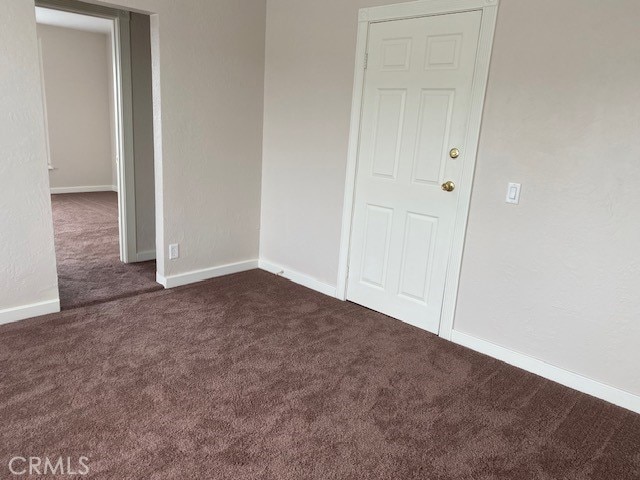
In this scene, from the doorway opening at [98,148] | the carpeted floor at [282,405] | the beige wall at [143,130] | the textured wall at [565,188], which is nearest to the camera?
the carpeted floor at [282,405]

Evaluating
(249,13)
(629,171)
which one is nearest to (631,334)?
(629,171)

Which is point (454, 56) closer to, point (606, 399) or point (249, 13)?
point (249, 13)

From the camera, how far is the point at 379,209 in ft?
10.9

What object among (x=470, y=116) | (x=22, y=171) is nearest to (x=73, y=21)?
(x=22, y=171)

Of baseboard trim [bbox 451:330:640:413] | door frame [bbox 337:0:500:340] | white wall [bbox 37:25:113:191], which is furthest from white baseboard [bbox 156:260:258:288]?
white wall [bbox 37:25:113:191]

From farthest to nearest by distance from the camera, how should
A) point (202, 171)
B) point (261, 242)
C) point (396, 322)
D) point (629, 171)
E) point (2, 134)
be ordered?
point (261, 242), point (202, 171), point (396, 322), point (2, 134), point (629, 171)

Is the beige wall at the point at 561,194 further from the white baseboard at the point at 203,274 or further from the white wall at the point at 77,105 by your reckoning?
the white wall at the point at 77,105

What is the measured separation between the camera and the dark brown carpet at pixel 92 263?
348cm

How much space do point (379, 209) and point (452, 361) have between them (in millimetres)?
1182

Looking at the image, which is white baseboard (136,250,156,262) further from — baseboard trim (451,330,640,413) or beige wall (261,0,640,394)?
baseboard trim (451,330,640,413)

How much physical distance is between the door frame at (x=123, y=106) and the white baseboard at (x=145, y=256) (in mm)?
28

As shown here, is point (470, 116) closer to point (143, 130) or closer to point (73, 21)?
point (143, 130)

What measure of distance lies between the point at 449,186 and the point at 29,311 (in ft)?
9.36

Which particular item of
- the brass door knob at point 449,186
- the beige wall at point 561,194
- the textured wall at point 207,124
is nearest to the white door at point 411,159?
the brass door knob at point 449,186
